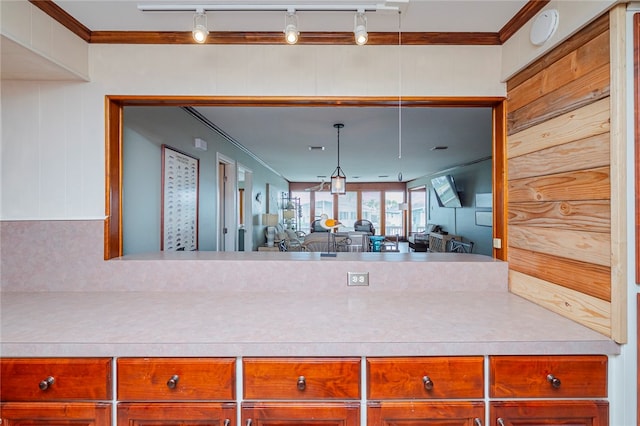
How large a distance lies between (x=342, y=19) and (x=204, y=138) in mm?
2146

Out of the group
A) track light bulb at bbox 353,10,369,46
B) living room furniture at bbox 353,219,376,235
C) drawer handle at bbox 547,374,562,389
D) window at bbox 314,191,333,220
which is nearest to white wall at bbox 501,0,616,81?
track light bulb at bbox 353,10,369,46

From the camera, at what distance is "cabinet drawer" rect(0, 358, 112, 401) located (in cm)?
99

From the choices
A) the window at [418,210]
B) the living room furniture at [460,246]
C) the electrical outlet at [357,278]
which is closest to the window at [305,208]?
the window at [418,210]

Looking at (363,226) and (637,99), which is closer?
(637,99)

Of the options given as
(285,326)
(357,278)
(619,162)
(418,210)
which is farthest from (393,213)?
(285,326)

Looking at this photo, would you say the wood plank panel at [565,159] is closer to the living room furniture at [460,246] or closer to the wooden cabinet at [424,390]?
the wooden cabinet at [424,390]

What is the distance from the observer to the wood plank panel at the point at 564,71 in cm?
107

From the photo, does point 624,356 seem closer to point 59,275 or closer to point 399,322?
point 399,322

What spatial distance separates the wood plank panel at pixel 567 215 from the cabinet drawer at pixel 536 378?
47cm

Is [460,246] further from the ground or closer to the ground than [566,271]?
closer to the ground

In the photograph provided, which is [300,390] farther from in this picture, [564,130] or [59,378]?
[564,130]

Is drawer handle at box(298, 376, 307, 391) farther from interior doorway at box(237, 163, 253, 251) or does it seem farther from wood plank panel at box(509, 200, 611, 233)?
interior doorway at box(237, 163, 253, 251)

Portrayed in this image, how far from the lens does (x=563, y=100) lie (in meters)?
1.22

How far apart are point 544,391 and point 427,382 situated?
0.38m
